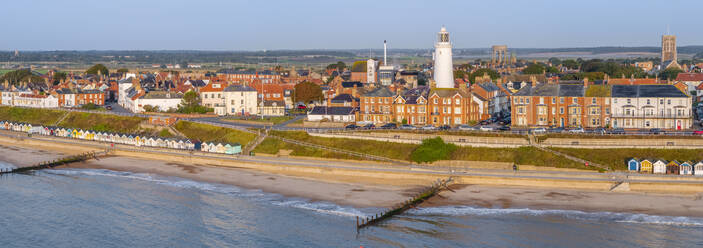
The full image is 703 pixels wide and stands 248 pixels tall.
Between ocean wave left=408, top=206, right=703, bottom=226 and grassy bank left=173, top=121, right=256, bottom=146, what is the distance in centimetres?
2444

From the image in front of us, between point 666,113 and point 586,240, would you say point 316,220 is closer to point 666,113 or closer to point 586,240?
point 586,240

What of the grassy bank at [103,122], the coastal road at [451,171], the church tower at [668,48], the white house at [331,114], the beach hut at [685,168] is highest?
the church tower at [668,48]

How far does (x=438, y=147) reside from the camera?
50.8 meters

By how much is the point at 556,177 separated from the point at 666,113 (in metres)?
16.6

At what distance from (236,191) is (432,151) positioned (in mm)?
13541

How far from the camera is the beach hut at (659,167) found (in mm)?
44750

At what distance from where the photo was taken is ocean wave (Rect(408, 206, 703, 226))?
119 ft

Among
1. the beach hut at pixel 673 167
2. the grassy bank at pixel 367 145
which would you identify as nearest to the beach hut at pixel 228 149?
the grassy bank at pixel 367 145

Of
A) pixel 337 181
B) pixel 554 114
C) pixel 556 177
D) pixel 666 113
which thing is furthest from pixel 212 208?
pixel 666 113

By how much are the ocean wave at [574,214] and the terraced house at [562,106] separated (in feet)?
68.8

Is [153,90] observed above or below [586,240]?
above

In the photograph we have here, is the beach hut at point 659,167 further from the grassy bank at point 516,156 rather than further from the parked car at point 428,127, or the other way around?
the parked car at point 428,127

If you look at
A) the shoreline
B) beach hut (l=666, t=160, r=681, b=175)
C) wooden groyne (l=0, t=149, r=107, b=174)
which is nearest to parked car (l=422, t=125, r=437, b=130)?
the shoreline

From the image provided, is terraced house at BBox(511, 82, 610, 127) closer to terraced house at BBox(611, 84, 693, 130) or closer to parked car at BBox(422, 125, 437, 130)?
terraced house at BBox(611, 84, 693, 130)
